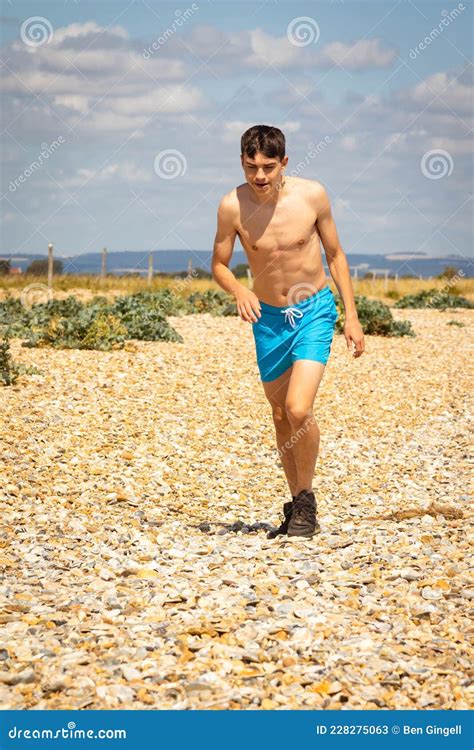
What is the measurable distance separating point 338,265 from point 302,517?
149cm

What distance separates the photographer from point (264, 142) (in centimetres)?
519

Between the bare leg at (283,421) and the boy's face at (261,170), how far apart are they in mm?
1073

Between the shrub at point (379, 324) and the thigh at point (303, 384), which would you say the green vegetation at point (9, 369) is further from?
the shrub at point (379, 324)

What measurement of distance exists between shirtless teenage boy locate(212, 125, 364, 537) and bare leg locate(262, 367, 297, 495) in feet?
0.17

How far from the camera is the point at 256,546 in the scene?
5633 mm

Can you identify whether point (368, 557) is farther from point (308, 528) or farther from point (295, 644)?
point (295, 644)

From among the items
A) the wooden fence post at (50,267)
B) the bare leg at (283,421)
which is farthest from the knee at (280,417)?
the wooden fence post at (50,267)

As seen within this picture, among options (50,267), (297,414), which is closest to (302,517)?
(297,414)

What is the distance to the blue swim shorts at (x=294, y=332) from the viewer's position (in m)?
5.58

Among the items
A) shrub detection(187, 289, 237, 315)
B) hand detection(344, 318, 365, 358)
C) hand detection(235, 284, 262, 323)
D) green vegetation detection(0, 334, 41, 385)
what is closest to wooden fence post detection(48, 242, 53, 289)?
shrub detection(187, 289, 237, 315)

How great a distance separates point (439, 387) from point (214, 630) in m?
8.59

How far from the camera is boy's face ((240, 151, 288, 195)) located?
5246mm

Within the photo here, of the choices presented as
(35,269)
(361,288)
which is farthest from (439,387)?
(361,288)

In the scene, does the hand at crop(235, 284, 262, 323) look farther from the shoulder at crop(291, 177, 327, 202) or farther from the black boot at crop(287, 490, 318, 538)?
the black boot at crop(287, 490, 318, 538)
